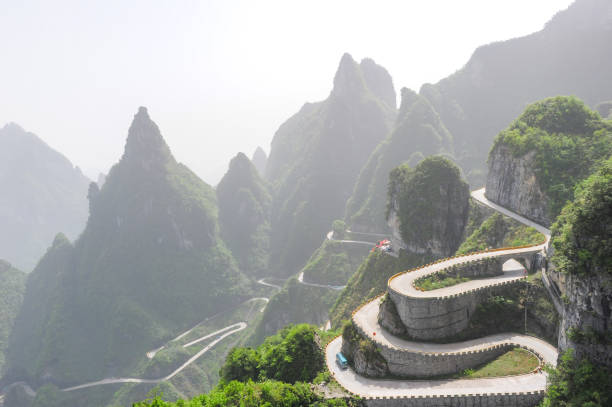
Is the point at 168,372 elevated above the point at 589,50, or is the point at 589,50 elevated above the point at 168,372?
the point at 589,50

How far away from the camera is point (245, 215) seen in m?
163

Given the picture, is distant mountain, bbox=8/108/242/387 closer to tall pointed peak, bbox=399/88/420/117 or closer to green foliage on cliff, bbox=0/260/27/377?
green foliage on cliff, bbox=0/260/27/377

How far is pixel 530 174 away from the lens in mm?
49250

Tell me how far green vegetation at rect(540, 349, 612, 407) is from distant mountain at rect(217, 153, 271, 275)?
412ft

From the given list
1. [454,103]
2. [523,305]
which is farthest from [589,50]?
[523,305]

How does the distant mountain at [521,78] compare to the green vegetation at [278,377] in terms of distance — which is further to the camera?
the distant mountain at [521,78]

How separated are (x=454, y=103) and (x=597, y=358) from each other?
156515 millimetres

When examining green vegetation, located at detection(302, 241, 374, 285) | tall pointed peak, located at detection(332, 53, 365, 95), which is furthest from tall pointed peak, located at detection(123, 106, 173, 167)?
tall pointed peak, located at detection(332, 53, 365, 95)

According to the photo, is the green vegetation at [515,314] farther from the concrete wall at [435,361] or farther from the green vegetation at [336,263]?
the green vegetation at [336,263]

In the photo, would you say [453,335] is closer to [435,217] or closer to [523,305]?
[523,305]

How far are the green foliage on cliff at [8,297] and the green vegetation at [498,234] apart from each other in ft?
→ 475

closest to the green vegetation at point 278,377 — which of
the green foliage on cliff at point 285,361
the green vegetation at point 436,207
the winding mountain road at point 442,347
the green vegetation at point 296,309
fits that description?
the green foliage on cliff at point 285,361

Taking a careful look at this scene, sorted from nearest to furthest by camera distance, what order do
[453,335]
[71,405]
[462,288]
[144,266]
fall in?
[453,335] < [462,288] < [71,405] < [144,266]

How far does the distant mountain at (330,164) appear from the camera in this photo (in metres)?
150
